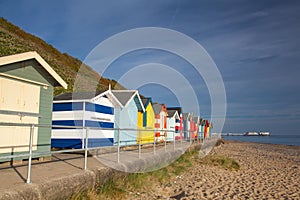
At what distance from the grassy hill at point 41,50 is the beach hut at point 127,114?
479 inches

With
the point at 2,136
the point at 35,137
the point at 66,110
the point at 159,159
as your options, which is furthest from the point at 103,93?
the point at 2,136

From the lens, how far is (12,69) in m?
A: 7.89

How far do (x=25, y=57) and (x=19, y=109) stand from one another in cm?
152

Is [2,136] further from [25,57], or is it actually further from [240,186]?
[240,186]

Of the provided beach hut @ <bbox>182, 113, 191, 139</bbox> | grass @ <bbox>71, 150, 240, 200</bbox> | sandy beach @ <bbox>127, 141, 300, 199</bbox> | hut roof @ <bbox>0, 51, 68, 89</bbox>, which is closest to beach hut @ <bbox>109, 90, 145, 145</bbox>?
grass @ <bbox>71, 150, 240, 200</bbox>

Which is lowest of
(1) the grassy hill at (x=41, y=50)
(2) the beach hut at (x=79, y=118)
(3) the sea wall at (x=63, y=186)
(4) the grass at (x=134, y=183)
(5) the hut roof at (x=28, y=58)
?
(4) the grass at (x=134, y=183)

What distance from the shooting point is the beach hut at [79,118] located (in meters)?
12.3

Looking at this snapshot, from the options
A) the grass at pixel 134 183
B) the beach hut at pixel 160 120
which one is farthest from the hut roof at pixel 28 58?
the beach hut at pixel 160 120

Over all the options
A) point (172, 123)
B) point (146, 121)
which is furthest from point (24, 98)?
point (172, 123)

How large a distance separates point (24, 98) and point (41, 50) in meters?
40.4

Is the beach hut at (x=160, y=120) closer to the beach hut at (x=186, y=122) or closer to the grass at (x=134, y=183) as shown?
the grass at (x=134, y=183)

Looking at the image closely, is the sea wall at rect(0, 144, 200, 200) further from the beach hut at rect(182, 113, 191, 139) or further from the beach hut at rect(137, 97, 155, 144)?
the beach hut at rect(182, 113, 191, 139)

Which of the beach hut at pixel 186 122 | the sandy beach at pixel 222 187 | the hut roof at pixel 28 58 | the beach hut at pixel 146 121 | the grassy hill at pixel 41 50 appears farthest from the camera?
the beach hut at pixel 186 122

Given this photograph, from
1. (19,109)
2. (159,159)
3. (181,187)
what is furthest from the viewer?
(159,159)
